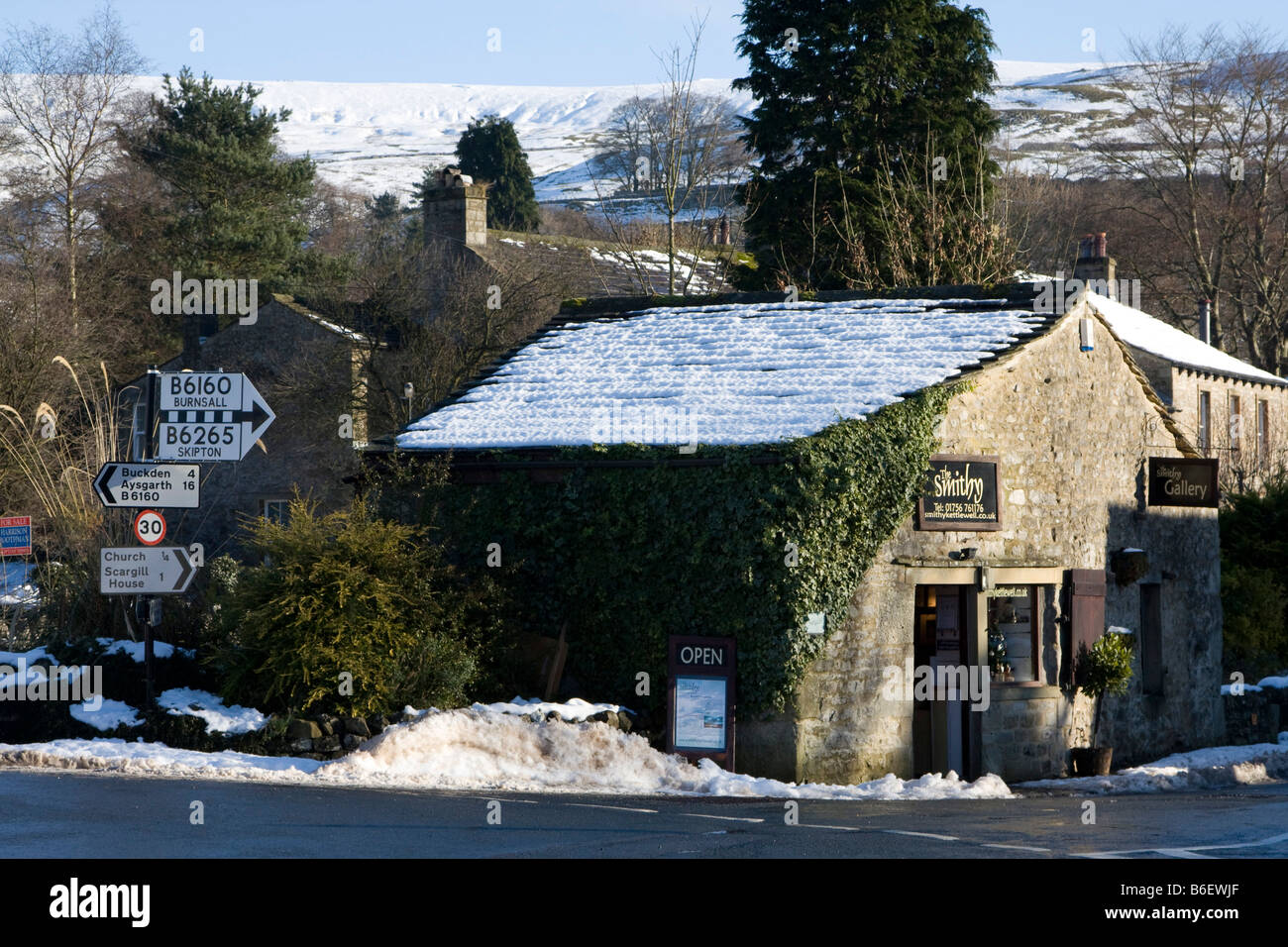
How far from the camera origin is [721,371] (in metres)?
18.2

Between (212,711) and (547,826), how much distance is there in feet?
17.2

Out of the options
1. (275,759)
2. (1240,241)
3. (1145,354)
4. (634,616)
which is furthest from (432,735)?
(1240,241)

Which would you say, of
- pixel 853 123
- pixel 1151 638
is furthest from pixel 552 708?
pixel 853 123

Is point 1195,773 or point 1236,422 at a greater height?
point 1236,422

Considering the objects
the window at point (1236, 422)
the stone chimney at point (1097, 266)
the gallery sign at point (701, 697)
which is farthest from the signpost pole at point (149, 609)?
the stone chimney at point (1097, 266)

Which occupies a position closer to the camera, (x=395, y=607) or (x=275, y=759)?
(x=275, y=759)

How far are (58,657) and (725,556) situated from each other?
23.0ft

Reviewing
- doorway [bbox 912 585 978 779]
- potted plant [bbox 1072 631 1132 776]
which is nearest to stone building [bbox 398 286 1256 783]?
doorway [bbox 912 585 978 779]

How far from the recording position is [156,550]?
1458 cm

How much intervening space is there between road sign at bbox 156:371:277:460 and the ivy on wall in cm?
258

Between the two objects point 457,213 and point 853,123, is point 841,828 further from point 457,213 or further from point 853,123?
point 457,213

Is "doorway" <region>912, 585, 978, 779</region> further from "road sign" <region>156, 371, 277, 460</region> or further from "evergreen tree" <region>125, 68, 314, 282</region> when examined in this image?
"evergreen tree" <region>125, 68, 314, 282</region>
